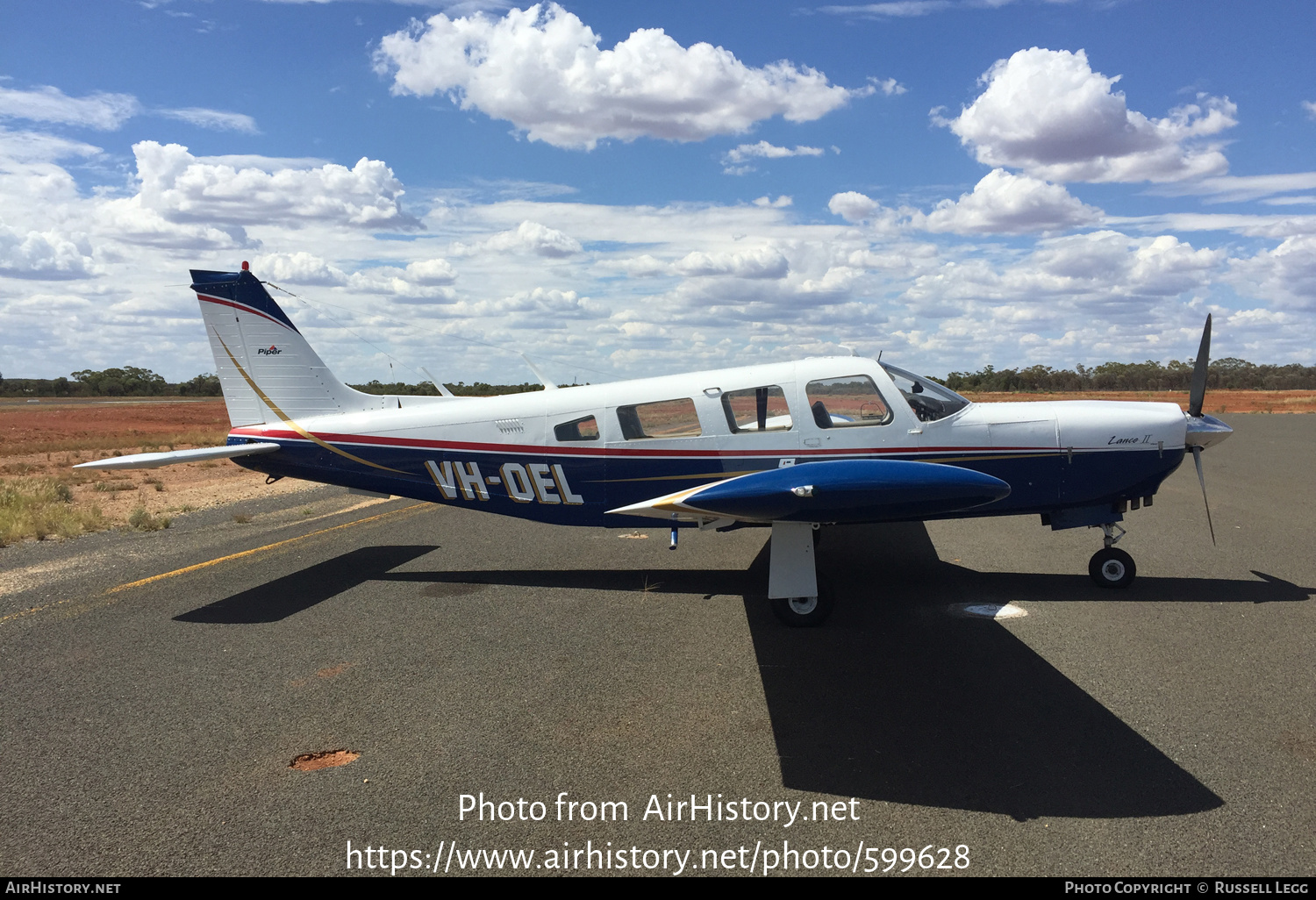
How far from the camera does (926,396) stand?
7617 millimetres

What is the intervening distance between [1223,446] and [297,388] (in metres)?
26.7

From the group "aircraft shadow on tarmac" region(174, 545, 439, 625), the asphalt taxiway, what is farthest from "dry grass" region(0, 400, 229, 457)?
the asphalt taxiway

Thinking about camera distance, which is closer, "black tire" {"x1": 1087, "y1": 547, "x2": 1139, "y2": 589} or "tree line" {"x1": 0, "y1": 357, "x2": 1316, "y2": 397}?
"black tire" {"x1": 1087, "y1": 547, "x2": 1139, "y2": 589}

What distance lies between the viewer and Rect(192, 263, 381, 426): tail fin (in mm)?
9133

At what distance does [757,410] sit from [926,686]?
322 centimetres

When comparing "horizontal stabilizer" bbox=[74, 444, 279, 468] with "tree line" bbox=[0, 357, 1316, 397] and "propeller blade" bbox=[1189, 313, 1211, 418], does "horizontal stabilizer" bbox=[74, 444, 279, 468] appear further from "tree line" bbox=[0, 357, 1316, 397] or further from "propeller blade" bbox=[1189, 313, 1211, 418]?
"tree line" bbox=[0, 357, 1316, 397]

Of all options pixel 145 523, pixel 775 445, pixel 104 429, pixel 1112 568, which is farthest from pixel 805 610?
pixel 104 429

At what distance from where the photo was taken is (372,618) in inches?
283

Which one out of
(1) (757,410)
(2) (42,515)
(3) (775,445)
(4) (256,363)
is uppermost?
(4) (256,363)

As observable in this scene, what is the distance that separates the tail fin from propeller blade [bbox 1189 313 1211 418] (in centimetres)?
929

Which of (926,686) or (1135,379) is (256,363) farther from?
(1135,379)

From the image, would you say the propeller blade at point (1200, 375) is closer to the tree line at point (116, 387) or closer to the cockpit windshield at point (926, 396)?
the cockpit windshield at point (926, 396)

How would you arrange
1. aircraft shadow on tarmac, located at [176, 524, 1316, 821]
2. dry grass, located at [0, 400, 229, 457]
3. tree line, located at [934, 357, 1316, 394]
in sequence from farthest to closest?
1. tree line, located at [934, 357, 1316, 394]
2. dry grass, located at [0, 400, 229, 457]
3. aircraft shadow on tarmac, located at [176, 524, 1316, 821]
